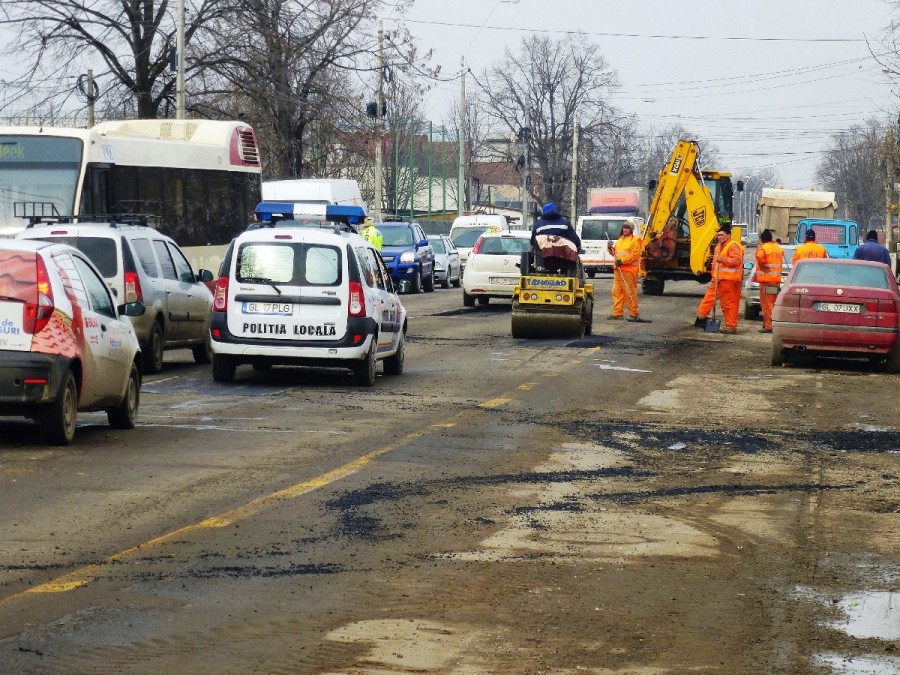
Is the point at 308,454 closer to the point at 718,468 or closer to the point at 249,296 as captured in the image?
the point at 718,468

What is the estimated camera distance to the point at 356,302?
16.8 metres

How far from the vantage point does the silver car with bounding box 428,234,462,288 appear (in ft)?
157

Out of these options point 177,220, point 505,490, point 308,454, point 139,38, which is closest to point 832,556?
point 505,490

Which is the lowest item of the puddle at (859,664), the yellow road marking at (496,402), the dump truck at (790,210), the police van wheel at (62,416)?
the yellow road marking at (496,402)

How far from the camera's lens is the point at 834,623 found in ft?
21.9

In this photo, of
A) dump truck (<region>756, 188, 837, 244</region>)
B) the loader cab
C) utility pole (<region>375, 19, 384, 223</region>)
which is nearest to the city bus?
the loader cab

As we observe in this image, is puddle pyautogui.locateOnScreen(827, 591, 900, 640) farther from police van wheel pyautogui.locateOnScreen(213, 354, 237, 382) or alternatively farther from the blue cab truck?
the blue cab truck

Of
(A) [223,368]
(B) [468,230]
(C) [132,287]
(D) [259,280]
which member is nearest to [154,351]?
(C) [132,287]

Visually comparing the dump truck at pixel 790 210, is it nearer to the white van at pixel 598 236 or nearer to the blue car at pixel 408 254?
the white van at pixel 598 236

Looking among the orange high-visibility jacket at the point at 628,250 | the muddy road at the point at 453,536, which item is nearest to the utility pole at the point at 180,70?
the orange high-visibility jacket at the point at 628,250

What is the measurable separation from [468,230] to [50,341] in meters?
42.3

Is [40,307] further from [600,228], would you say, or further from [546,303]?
[600,228]

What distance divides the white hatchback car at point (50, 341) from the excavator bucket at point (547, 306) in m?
12.3

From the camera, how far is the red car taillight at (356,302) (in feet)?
55.1
